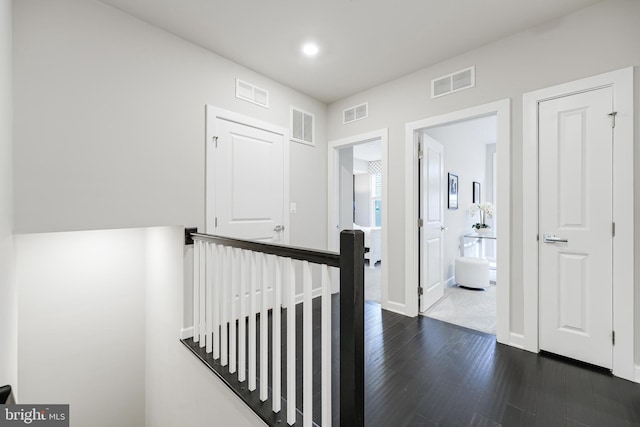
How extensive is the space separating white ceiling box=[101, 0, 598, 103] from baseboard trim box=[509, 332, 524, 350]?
2663 mm

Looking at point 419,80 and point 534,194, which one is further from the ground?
point 419,80

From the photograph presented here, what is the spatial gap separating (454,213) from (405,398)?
11.2 ft

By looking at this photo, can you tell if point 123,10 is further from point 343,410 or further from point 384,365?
point 384,365

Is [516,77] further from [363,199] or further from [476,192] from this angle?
[363,199]

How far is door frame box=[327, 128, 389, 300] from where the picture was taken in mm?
3297

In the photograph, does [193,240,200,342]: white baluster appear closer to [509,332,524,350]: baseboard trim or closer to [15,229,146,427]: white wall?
[15,229,146,427]: white wall

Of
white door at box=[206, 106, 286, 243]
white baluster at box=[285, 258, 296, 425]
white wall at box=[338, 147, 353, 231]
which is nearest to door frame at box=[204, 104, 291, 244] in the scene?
white door at box=[206, 106, 286, 243]

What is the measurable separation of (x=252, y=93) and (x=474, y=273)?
3968mm

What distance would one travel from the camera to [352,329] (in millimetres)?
1052

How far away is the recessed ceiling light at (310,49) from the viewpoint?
2.56 metres

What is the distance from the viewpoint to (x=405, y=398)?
1.75m

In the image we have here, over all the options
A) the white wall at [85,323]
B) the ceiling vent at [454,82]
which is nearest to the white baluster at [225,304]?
the white wall at [85,323]

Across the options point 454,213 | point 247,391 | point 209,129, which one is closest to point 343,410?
point 247,391

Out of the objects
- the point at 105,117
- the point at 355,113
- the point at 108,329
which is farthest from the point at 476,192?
the point at 108,329
